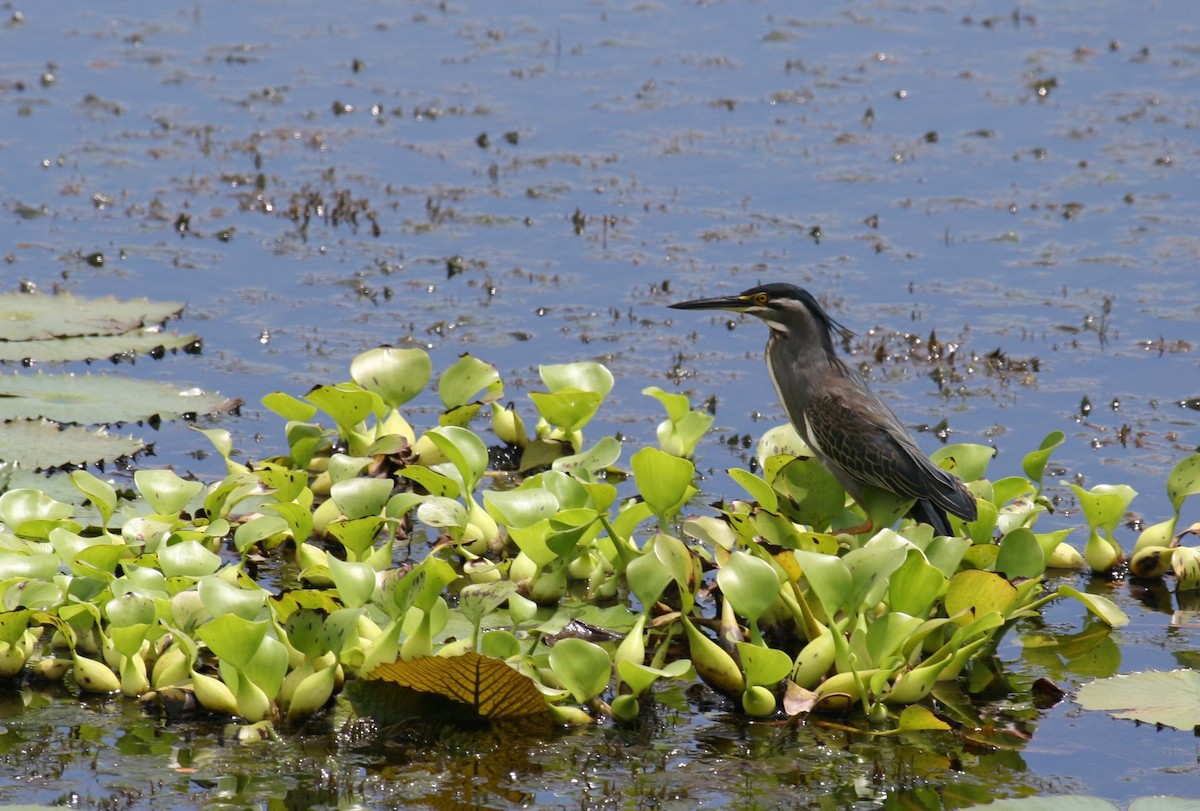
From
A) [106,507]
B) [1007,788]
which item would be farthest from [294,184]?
[1007,788]

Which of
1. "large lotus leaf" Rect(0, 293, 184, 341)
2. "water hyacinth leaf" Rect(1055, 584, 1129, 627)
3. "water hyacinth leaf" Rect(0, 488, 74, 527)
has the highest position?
"large lotus leaf" Rect(0, 293, 184, 341)

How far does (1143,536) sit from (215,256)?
631 cm

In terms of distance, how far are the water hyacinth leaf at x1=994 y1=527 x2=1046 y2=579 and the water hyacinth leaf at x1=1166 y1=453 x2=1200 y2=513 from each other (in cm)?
93

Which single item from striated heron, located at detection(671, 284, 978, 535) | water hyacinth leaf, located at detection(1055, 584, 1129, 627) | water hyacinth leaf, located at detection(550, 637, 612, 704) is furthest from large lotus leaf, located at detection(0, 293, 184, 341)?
water hyacinth leaf, located at detection(1055, 584, 1129, 627)

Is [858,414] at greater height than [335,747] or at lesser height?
greater

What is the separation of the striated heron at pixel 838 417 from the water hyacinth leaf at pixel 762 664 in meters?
1.29

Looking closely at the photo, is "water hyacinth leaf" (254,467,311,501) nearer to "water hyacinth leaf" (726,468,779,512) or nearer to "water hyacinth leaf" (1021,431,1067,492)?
"water hyacinth leaf" (726,468,779,512)

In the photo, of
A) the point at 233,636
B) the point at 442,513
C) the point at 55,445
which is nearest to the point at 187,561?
the point at 233,636

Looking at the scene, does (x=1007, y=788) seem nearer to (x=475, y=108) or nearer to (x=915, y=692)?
(x=915, y=692)

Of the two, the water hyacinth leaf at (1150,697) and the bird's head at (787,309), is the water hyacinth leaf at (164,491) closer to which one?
the bird's head at (787,309)

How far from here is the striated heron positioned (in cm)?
638

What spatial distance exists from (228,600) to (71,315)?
437cm

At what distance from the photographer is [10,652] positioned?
5.44 m

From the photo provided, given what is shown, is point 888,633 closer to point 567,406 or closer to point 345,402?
point 567,406
